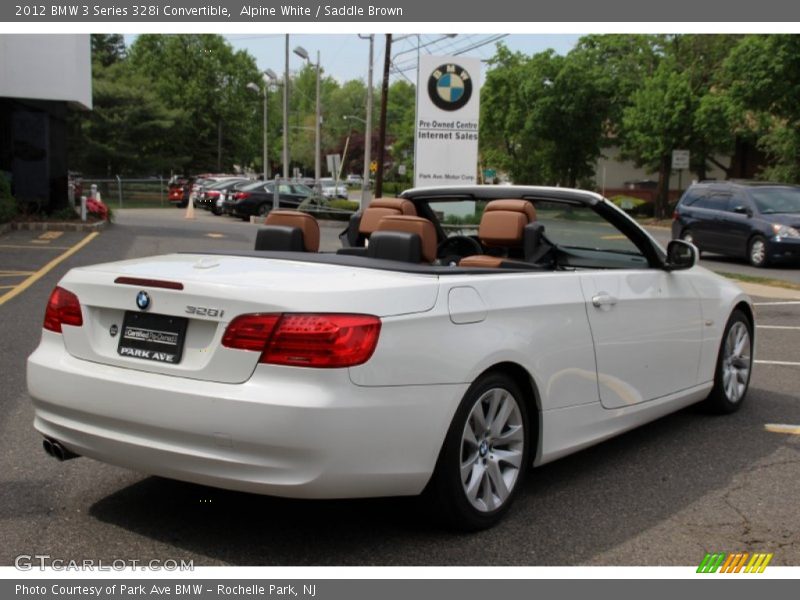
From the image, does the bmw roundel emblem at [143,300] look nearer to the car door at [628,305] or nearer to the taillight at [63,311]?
the taillight at [63,311]

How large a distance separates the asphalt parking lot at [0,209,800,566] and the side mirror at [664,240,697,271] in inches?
42.7

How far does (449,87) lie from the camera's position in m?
18.7

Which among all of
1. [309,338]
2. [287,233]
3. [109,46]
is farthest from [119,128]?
[309,338]

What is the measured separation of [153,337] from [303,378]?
76 centimetres

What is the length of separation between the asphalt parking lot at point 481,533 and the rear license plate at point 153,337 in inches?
31.9

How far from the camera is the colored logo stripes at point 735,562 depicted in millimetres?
3955

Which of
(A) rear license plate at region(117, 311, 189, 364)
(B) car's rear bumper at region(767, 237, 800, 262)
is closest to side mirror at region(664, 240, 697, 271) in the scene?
(A) rear license plate at region(117, 311, 189, 364)

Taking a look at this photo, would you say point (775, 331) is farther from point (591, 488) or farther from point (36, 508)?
point (36, 508)

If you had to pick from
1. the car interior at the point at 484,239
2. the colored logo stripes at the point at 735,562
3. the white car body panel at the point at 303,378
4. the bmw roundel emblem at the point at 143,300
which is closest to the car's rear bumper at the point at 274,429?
the white car body panel at the point at 303,378

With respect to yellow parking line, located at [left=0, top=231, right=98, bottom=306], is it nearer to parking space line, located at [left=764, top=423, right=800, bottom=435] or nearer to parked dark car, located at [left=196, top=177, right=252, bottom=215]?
parking space line, located at [left=764, top=423, right=800, bottom=435]

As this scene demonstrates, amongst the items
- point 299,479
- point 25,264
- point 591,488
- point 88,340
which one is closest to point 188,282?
point 88,340

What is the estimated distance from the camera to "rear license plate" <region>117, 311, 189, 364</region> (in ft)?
12.9

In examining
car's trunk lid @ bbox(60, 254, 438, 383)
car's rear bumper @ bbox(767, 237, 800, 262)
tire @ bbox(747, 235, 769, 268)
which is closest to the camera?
car's trunk lid @ bbox(60, 254, 438, 383)

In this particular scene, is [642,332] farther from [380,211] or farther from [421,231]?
[380,211]
